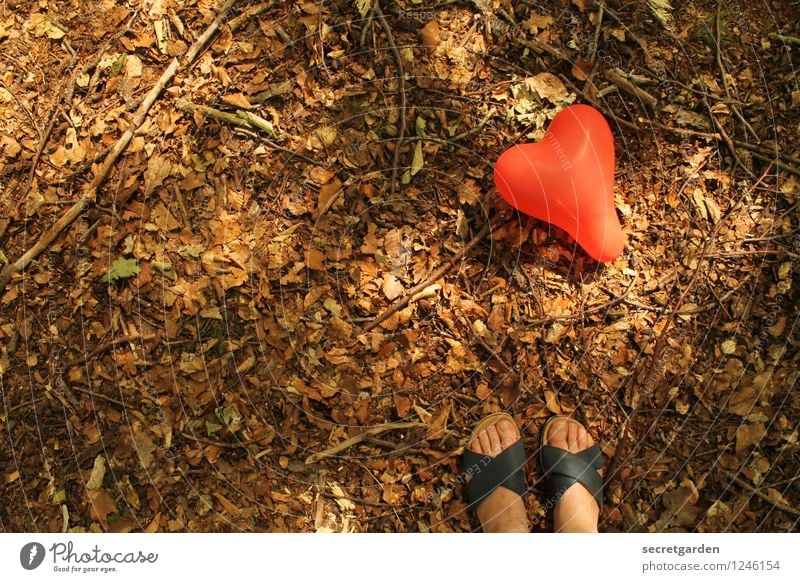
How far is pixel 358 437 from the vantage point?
8.71 ft

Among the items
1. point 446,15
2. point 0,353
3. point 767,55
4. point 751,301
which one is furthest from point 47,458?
point 767,55

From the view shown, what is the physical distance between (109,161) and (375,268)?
1228 mm

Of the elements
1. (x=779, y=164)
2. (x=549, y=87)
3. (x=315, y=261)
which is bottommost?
(x=779, y=164)

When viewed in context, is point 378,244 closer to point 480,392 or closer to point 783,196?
point 480,392

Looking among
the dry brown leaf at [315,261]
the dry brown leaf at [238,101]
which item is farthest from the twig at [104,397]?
the dry brown leaf at [238,101]

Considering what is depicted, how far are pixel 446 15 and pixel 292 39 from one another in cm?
68

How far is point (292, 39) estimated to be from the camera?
2.80 m

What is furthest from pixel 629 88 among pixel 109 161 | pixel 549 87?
A: pixel 109 161

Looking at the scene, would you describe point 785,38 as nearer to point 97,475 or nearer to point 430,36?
point 430,36

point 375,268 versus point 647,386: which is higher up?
point 375,268

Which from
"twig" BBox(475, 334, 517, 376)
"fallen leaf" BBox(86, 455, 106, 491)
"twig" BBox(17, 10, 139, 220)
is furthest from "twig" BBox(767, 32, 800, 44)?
"fallen leaf" BBox(86, 455, 106, 491)
